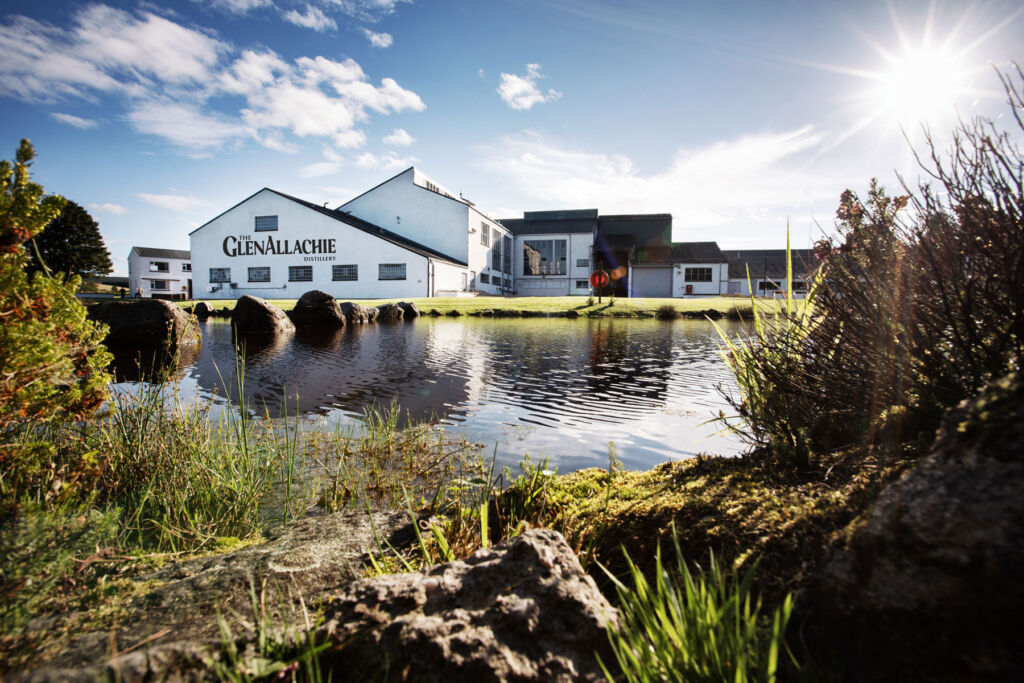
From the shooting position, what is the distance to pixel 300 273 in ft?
139

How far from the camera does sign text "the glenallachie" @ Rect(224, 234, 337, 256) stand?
41469 mm

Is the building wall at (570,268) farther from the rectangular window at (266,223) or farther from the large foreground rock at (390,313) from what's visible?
the large foreground rock at (390,313)

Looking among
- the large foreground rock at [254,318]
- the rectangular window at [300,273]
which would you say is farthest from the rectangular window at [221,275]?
the large foreground rock at [254,318]

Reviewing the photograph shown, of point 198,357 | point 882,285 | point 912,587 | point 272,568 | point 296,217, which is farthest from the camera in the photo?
point 296,217

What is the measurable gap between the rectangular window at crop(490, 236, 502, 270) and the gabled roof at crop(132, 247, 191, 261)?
62872mm

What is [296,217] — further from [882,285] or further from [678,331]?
[882,285]

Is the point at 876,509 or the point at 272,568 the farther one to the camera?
the point at 272,568

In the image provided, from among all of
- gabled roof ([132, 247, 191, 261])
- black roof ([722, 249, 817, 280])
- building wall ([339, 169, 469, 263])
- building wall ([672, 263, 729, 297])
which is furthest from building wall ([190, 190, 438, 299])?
gabled roof ([132, 247, 191, 261])

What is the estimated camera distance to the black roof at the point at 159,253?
7988 cm

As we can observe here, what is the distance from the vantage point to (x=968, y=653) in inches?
43.0

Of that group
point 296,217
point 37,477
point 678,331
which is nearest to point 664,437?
point 37,477

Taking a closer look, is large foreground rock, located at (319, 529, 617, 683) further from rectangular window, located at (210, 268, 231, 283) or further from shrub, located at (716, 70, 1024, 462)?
rectangular window, located at (210, 268, 231, 283)

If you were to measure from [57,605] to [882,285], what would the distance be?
431cm

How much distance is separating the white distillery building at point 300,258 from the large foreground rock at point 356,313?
497 inches
